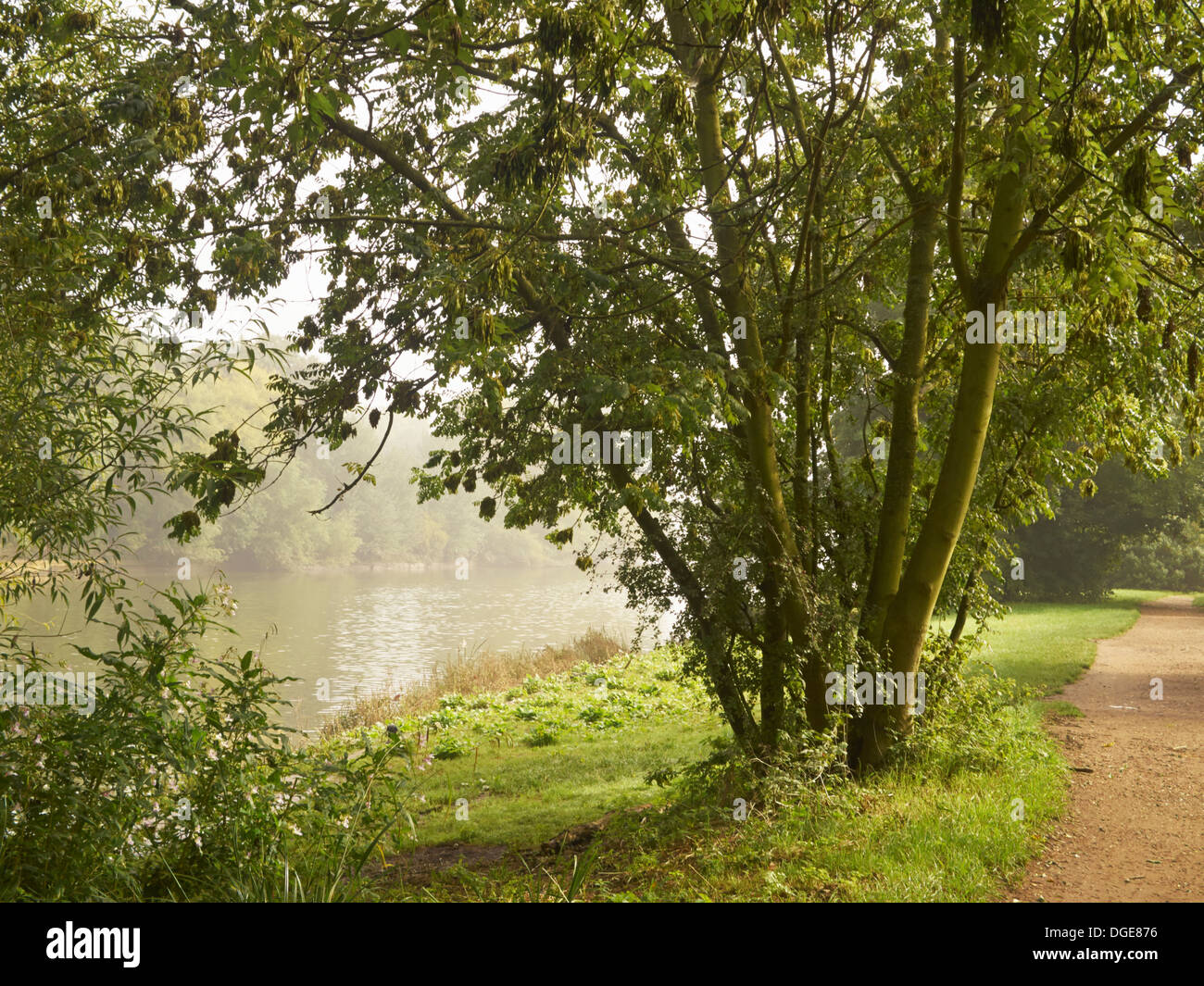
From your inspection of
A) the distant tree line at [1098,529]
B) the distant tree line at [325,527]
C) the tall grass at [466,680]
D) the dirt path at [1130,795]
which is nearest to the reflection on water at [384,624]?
the tall grass at [466,680]

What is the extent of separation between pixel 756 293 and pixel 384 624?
2313 cm

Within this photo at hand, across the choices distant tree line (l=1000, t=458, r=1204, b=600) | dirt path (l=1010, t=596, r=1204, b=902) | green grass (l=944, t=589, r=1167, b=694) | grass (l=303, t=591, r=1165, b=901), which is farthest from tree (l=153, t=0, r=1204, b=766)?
distant tree line (l=1000, t=458, r=1204, b=600)

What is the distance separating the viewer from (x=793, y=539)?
7148 mm

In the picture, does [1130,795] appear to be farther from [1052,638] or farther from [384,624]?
[384,624]

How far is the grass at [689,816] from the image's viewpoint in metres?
4.89

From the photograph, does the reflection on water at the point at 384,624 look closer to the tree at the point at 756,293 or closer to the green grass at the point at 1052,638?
the tree at the point at 756,293

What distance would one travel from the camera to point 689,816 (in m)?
6.44

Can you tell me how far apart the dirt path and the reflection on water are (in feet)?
11.2

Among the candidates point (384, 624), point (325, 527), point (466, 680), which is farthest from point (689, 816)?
point (325, 527)

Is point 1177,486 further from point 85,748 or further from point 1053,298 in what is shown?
point 85,748

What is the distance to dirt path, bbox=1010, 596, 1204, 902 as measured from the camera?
16.8 ft

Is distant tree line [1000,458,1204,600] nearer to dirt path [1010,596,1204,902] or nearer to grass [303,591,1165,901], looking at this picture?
dirt path [1010,596,1204,902]
